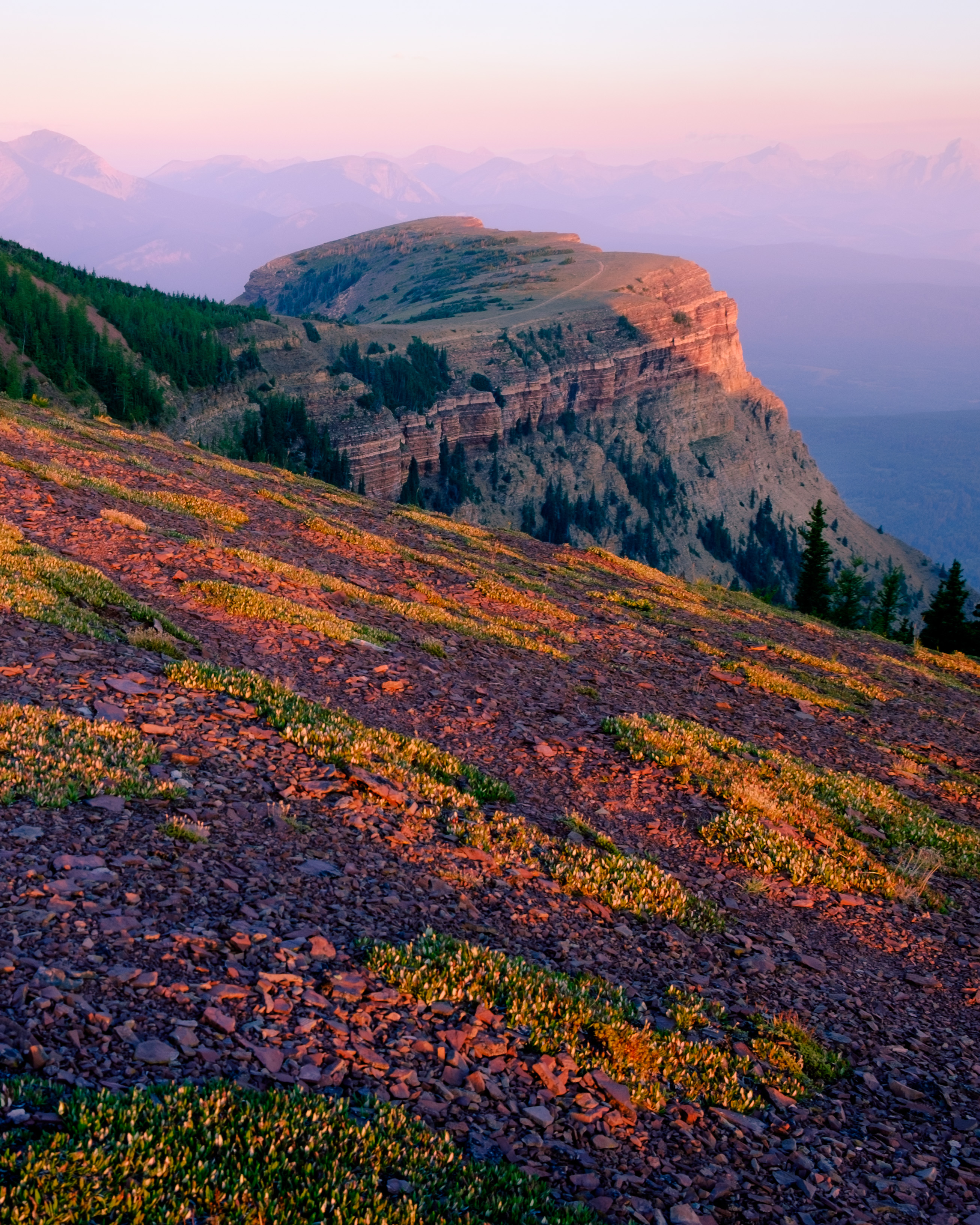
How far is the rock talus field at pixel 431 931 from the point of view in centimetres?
536

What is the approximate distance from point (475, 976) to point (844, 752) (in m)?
13.4

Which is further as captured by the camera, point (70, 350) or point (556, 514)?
point (556, 514)

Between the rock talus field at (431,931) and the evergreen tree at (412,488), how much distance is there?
117652 mm

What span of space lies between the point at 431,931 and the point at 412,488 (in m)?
131

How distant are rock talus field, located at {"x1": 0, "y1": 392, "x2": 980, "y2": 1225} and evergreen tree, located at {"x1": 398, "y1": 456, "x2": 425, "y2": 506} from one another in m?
118

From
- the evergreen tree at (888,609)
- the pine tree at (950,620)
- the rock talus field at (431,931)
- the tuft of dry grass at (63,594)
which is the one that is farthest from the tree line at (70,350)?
the evergreen tree at (888,609)

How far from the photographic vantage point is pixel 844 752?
18.4 meters

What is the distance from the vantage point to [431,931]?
7.89 metres

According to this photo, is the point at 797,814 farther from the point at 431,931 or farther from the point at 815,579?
the point at 815,579

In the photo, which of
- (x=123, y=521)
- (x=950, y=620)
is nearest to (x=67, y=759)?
(x=123, y=521)

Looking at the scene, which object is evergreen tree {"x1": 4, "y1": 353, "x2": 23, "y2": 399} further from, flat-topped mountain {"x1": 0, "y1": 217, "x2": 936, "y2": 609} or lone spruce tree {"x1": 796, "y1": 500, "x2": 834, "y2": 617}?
lone spruce tree {"x1": 796, "y1": 500, "x2": 834, "y2": 617}

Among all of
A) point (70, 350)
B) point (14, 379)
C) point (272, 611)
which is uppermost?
point (70, 350)

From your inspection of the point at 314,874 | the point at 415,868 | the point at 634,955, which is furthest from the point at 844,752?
the point at 314,874

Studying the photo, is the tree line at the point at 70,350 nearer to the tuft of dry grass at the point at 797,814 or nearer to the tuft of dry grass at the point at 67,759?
the tuft of dry grass at the point at 67,759
